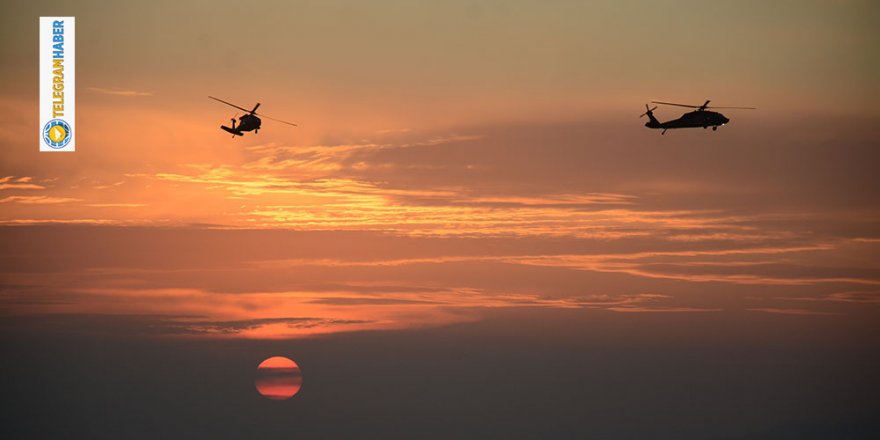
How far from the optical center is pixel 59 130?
18800cm

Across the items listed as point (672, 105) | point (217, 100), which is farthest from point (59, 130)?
point (672, 105)

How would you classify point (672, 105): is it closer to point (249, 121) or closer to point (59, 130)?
point (249, 121)

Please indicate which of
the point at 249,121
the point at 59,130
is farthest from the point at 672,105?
the point at 59,130

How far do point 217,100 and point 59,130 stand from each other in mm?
23944

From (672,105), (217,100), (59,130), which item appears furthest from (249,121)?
(672,105)

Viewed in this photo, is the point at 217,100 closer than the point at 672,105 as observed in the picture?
Yes

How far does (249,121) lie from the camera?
19638 cm

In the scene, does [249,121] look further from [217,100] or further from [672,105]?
[672,105]

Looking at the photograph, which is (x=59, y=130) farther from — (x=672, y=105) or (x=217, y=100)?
(x=672, y=105)

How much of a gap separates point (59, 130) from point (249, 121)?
2659 centimetres

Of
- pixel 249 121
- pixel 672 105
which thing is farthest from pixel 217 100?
pixel 672 105

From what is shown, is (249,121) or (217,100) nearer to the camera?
(217,100)

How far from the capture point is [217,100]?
597 feet
